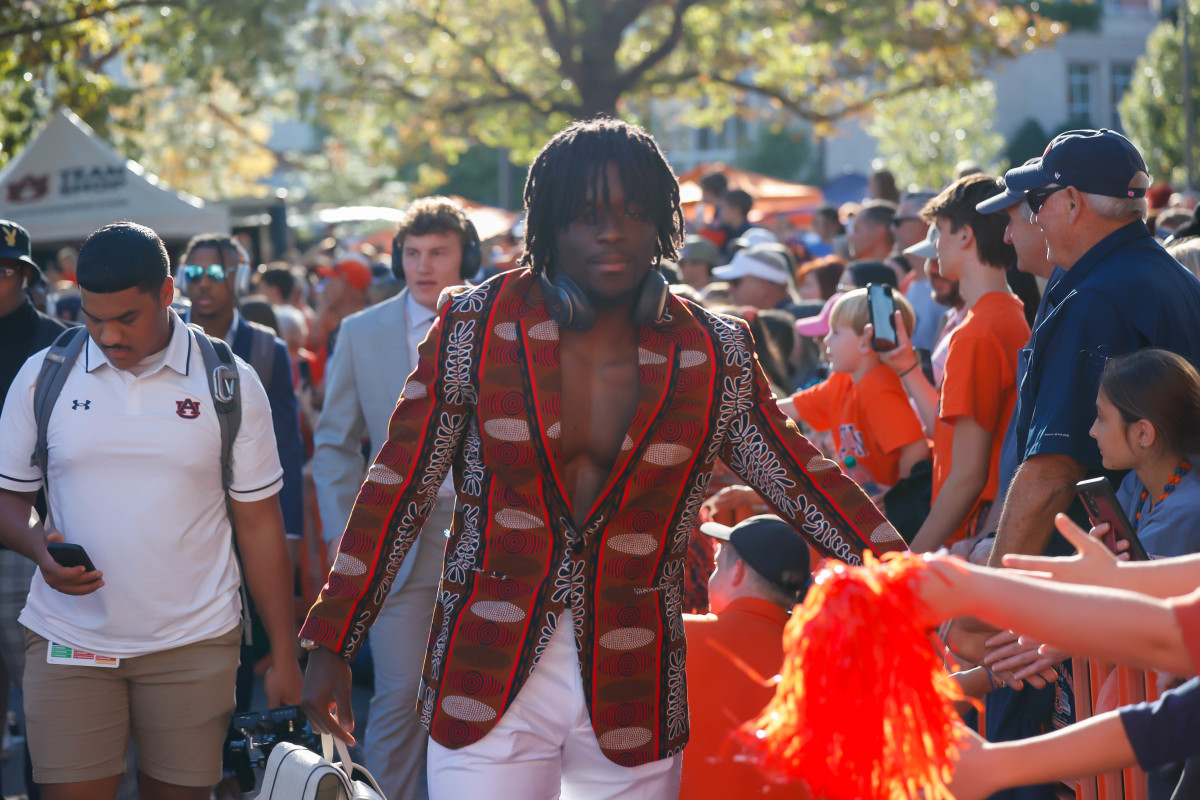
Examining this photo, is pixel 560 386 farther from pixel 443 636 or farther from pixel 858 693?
pixel 858 693

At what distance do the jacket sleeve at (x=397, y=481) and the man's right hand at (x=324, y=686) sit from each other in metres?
0.04

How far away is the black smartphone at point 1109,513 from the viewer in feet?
9.30

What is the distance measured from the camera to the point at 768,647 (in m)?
3.67

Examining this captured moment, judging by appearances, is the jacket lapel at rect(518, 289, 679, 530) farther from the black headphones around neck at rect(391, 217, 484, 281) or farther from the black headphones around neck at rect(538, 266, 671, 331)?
the black headphones around neck at rect(391, 217, 484, 281)

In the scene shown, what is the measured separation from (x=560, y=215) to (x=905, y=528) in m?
2.59

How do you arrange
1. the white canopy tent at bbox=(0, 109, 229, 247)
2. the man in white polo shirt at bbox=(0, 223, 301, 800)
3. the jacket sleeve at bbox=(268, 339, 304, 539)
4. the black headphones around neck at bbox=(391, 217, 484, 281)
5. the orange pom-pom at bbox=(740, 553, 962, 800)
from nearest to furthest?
the orange pom-pom at bbox=(740, 553, 962, 800)
the man in white polo shirt at bbox=(0, 223, 301, 800)
the black headphones around neck at bbox=(391, 217, 484, 281)
the jacket sleeve at bbox=(268, 339, 304, 539)
the white canopy tent at bbox=(0, 109, 229, 247)

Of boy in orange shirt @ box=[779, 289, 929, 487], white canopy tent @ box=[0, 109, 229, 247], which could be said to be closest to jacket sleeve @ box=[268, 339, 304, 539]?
boy in orange shirt @ box=[779, 289, 929, 487]

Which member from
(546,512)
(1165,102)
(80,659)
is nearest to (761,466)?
(546,512)

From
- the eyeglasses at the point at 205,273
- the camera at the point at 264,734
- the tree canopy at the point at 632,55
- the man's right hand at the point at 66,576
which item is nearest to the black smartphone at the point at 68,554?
the man's right hand at the point at 66,576

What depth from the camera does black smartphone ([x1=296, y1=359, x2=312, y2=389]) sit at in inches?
348

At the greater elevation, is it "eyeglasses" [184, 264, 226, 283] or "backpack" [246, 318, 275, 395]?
"eyeglasses" [184, 264, 226, 283]

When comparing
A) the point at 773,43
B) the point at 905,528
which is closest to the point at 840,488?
the point at 905,528

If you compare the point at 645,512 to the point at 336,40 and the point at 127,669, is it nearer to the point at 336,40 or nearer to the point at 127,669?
the point at 127,669

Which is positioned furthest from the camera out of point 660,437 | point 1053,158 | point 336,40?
point 336,40
